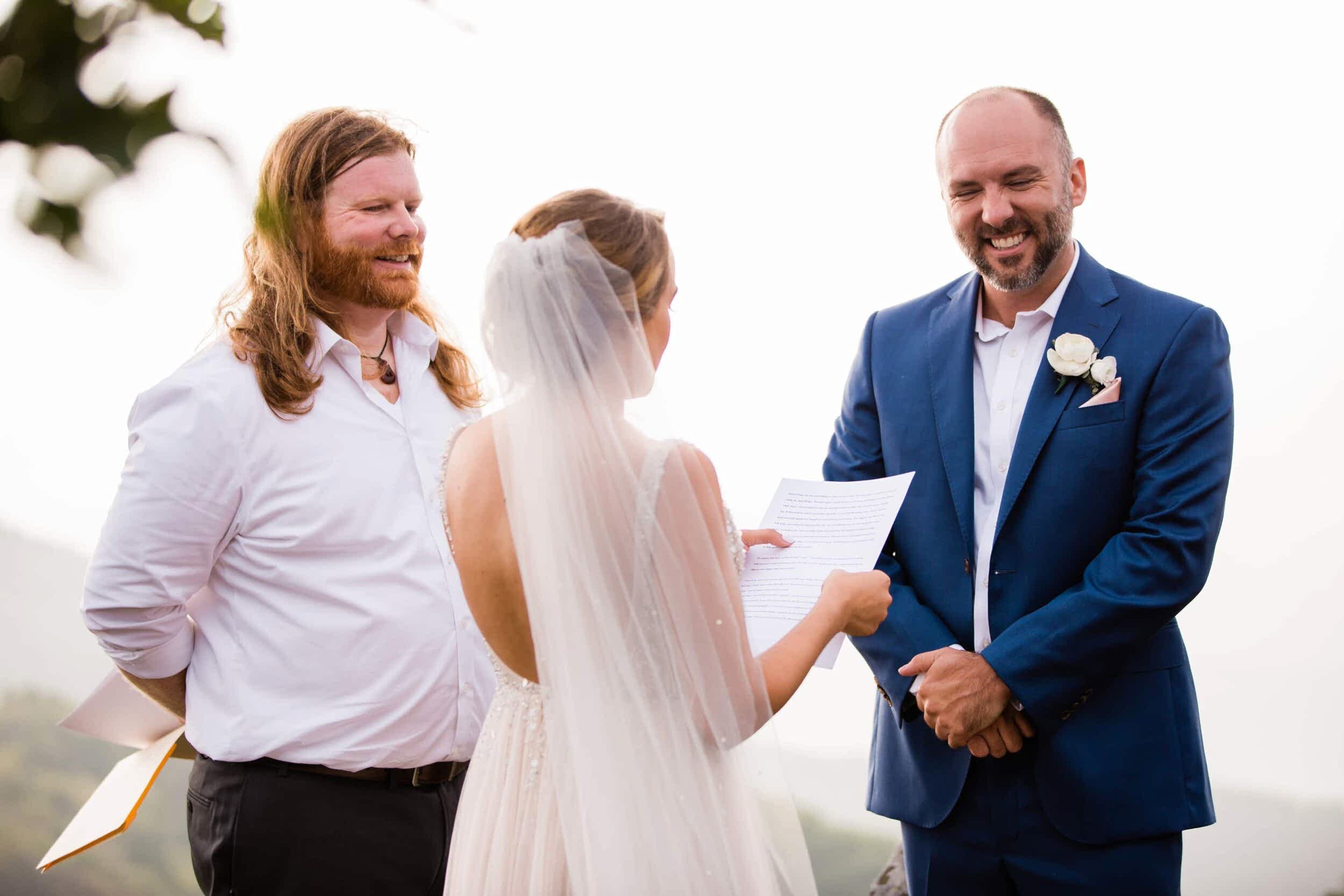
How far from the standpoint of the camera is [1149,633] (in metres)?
2.10

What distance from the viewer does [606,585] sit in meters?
1.71

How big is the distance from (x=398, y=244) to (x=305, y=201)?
208 mm

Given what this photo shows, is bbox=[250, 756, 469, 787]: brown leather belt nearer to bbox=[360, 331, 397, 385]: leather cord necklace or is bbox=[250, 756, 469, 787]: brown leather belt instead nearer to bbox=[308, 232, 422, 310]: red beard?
bbox=[360, 331, 397, 385]: leather cord necklace

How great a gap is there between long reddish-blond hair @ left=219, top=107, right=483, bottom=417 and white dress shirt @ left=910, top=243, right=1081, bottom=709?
1.35 meters

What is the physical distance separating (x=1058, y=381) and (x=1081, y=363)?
0.20 ft

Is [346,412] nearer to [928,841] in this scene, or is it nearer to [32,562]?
[928,841]

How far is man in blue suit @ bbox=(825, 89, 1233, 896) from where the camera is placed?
2.09 metres

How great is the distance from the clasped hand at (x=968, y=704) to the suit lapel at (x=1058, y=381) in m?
0.27

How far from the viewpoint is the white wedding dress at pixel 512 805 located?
1758 mm

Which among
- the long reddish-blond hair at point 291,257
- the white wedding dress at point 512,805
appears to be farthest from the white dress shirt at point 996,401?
the long reddish-blond hair at point 291,257

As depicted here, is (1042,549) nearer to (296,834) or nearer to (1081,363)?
(1081,363)

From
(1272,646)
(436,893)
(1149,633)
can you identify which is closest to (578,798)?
(436,893)

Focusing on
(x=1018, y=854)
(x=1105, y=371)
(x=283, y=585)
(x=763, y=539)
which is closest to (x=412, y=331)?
(x=283, y=585)

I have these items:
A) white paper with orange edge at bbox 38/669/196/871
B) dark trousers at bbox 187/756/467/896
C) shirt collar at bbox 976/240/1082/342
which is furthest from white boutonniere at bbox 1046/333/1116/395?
white paper with orange edge at bbox 38/669/196/871
